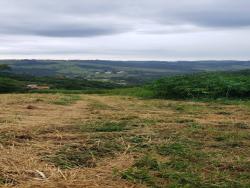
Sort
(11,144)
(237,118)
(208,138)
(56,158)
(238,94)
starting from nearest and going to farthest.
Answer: (56,158)
(11,144)
(208,138)
(237,118)
(238,94)

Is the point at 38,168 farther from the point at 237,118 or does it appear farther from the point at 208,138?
the point at 237,118

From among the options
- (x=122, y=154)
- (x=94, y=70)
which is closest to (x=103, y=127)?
(x=122, y=154)

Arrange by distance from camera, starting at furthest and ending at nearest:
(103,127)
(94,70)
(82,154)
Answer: (94,70), (103,127), (82,154)

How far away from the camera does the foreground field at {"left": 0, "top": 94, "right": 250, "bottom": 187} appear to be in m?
5.22

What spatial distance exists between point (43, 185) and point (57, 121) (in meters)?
4.75

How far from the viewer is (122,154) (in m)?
6.39

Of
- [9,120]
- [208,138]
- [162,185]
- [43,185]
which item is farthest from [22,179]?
[9,120]

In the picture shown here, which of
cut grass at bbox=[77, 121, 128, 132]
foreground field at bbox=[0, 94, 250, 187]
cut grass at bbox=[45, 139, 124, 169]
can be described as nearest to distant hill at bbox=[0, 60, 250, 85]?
cut grass at bbox=[77, 121, 128, 132]

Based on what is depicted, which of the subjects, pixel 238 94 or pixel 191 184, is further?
pixel 238 94

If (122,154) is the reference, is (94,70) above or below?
below

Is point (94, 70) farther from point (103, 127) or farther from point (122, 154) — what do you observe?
point (122, 154)

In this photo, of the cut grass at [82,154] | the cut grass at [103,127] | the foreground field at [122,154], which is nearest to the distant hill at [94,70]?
the cut grass at [103,127]

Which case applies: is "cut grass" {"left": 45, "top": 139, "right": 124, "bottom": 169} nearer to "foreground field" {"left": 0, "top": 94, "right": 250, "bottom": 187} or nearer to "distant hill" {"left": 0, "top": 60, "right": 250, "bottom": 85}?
"foreground field" {"left": 0, "top": 94, "right": 250, "bottom": 187}

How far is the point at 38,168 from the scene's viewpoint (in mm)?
5512
